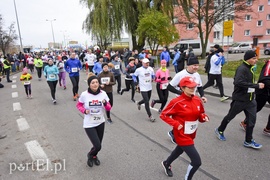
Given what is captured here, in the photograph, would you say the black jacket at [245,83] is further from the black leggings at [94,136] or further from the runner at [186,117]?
the black leggings at [94,136]

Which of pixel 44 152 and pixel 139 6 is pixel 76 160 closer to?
pixel 44 152

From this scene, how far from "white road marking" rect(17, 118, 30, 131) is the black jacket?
18.1 feet

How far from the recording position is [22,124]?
642cm

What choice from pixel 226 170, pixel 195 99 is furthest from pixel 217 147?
pixel 195 99

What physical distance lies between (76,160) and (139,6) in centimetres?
2098

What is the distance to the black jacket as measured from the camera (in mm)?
4035

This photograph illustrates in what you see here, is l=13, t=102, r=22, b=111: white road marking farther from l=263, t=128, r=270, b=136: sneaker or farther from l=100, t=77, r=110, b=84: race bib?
l=263, t=128, r=270, b=136: sneaker

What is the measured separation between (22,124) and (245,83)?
604cm

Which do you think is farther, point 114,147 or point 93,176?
point 114,147

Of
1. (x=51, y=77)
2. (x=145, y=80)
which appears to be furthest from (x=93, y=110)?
(x=51, y=77)

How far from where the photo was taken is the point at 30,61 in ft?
68.8

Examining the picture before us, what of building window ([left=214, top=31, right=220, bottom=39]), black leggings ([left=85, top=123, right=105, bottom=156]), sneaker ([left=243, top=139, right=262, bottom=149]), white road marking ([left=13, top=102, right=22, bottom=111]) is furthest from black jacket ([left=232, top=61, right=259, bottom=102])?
building window ([left=214, top=31, right=220, bottom=39])

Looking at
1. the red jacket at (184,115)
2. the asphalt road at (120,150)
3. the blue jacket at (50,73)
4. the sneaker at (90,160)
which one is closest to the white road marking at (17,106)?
the asphalt road at (120,150)

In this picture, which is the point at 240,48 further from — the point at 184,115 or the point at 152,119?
the point at 184,115
